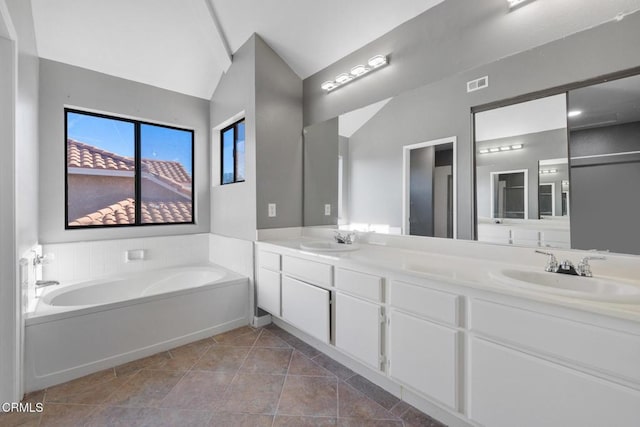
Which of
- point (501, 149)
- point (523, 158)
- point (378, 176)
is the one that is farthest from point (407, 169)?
point (523, 158)

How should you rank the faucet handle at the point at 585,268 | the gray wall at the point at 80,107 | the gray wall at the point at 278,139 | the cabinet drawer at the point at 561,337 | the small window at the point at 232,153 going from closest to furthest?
1. the cabinet drawer at the point at 561,337
2. the faucet handle at the point at 585,268
3. the gray wall at the point at 80,107
4. the gray wall at the point at 278,139
5. the small window at the point at 232,153

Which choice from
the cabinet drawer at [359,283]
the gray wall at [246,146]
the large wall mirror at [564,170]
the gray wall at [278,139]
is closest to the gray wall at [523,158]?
the large wall mirror at [564,170]

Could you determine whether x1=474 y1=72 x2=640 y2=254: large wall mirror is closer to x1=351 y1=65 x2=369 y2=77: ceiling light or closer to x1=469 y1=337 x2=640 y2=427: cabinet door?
x1=469 y1=337 x2=640 y2=427: cabinet door

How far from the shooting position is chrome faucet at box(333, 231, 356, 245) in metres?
2.43

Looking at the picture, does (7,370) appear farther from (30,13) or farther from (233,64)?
(233,64)

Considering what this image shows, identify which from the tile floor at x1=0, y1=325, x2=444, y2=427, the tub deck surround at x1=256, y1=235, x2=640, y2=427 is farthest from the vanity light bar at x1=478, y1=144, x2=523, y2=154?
the tile floor at x1=0, y1=325, x2=444, y2=427

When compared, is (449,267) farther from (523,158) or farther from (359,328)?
(523,158)

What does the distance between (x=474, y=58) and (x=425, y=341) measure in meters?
1.68

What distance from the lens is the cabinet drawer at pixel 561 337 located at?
3.02 feet

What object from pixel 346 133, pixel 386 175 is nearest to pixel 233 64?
pixel 346 133

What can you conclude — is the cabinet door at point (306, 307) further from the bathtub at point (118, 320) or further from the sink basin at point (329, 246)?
the bathtub at point (118, 320)

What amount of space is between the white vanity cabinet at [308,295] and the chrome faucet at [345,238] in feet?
1.43

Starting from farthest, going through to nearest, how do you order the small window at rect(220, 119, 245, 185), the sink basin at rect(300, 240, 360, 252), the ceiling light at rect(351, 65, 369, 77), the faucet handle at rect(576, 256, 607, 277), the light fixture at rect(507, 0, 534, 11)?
the small window at rect(220, 119, 245, 185) < the ceiling light at rect(351, 65, 369, 77) < the sink basin at rect(300, 240, 360, 252) < the light fixture at rect(507, 0, 534, 11) < the faucet handle at rect(576, 256, 607, 277)
